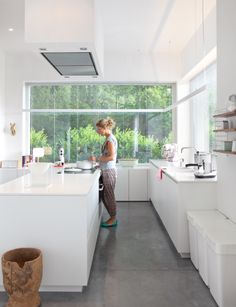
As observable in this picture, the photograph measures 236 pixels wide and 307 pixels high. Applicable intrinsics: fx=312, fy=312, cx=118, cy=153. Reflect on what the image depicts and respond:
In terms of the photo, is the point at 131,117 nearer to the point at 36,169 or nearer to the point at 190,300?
the point at 36,169

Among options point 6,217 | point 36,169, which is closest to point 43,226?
point 6,217

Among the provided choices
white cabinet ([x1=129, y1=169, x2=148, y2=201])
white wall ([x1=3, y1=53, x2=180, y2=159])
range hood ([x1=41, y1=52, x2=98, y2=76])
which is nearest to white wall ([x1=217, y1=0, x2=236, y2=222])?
range hood ([x1=41, y1=52, x2=98, y2=76])

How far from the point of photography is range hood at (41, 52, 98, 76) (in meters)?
3.16

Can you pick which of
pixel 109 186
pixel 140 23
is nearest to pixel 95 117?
pixel 140 23

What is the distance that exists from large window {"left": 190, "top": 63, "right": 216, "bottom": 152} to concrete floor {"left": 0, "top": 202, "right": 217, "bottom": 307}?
2005mm

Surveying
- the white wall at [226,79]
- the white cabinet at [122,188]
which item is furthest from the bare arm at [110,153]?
the white cabinet at [122,188]

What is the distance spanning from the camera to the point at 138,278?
2.92 metres

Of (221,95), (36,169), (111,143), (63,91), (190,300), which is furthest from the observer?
(63,91)

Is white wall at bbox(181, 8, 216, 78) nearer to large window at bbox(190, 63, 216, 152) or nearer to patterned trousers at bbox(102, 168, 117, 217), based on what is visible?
large window at bbox(190, 63, 216, 152)

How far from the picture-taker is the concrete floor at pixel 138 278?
2504 mm

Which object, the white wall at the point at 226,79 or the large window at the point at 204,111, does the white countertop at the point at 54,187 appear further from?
the large window at the point at 204,111

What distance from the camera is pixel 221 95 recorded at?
10.6 ft

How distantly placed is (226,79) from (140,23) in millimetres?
2295

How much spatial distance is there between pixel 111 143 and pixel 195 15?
2.22 m
